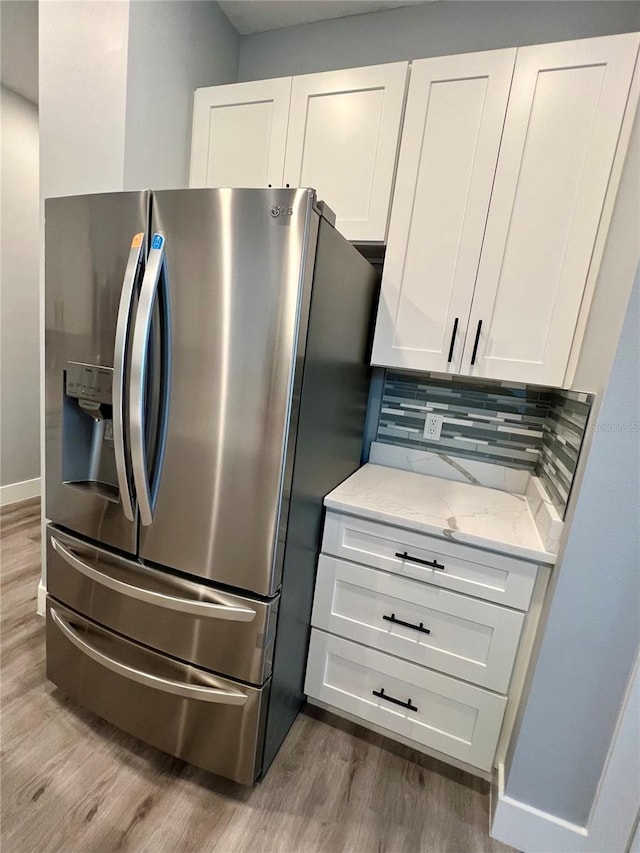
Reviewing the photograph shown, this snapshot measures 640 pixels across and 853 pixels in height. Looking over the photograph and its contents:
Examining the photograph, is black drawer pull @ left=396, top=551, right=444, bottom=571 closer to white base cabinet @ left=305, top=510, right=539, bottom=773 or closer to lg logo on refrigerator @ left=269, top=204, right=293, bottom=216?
white base cabinet @ left=305, top=510, right=539, bottom=773

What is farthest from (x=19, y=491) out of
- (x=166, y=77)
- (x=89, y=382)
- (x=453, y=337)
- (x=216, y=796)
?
(x=453, y=337)

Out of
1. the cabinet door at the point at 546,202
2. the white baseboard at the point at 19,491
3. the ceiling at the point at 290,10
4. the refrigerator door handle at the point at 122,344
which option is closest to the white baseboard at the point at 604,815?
the cabinet door at the point at 546,202

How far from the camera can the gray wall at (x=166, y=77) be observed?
4.99ft

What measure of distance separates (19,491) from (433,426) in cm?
309

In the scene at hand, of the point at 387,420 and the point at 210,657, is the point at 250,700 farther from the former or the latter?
the point at 387,420

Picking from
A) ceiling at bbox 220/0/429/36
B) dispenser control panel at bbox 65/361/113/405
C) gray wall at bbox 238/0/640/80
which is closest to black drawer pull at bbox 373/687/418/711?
dispenser control panel at bbox 65/361/113/405

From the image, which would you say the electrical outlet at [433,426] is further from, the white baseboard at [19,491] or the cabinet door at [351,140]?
the white baseboard at [19,491]

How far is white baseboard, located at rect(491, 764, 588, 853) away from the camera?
3.81 feet

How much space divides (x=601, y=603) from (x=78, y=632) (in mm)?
1617

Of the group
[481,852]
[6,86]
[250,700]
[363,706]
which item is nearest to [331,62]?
[6,86]

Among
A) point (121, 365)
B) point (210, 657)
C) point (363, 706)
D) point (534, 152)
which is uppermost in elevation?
point (534, 152)

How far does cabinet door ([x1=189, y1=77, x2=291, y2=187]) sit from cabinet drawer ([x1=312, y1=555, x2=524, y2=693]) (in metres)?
1.58

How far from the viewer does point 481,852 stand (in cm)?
119

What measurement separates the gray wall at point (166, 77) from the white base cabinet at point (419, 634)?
5.14ft
